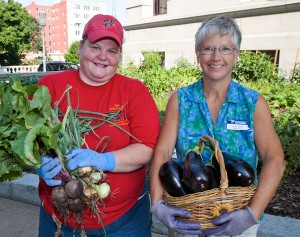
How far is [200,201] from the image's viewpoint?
5.52 ft

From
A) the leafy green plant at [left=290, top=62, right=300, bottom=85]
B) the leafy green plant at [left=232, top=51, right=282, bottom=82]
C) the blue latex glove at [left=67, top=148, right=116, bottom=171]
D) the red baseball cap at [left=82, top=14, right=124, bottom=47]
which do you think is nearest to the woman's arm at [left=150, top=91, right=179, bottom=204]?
the blue latex glove at [left=67, top=148, right=116, bottom=171]

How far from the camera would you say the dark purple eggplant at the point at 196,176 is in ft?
5.72

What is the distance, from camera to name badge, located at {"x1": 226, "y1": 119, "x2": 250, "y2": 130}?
201 centimetres

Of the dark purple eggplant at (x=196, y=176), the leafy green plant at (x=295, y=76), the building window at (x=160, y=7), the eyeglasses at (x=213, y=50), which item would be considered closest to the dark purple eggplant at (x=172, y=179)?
the dark purple eggplant at (x=196, y=176)

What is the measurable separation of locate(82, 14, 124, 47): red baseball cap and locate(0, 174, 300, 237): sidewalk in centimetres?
219

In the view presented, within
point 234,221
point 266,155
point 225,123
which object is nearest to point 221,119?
point 225,123

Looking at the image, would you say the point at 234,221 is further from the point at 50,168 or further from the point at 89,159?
the point at 50,168

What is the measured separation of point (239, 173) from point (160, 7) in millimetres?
14945

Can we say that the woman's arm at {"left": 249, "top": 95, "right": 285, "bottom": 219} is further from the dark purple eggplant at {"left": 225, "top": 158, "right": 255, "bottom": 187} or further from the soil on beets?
the soil on beets

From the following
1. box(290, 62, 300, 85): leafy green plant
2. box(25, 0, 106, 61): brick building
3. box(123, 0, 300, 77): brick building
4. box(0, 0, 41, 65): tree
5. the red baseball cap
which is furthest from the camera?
box(25, 0, 106, 61): brick building

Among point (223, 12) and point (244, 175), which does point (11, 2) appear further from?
point (244, 175)

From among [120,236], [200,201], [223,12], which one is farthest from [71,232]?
[223,12]

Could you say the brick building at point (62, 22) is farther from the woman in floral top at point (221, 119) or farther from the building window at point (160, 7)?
the woman in floral top at point (221, 119)

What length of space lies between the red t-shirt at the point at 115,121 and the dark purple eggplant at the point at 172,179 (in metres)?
0.26
